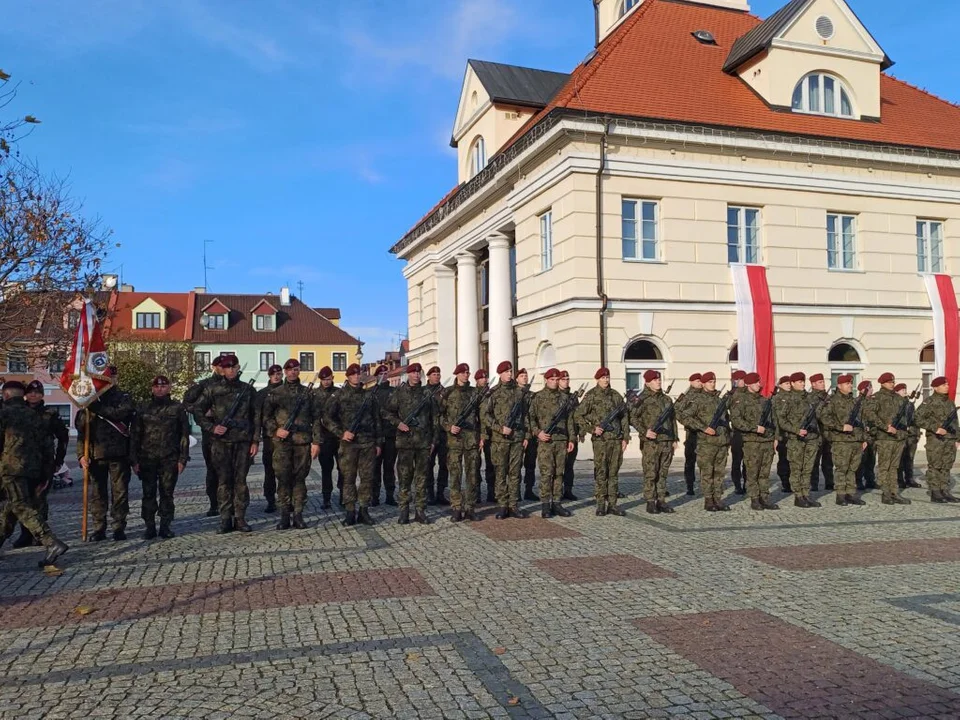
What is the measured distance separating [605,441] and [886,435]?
4523mm

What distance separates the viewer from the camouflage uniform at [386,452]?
435 inches

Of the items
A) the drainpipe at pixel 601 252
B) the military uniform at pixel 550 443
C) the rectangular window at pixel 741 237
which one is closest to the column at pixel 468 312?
the drainpipe at pixel 601 252

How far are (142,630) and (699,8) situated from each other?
25964 millimetres

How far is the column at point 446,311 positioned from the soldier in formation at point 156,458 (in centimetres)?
2123

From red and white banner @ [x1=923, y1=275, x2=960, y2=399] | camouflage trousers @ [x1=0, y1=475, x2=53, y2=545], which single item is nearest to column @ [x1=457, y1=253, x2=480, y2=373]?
red and white banner @ [x1=923, y1=275, x2=960, y2=399]

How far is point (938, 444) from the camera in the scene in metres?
12.2

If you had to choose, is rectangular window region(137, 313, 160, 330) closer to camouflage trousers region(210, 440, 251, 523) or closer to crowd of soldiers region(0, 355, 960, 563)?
crowd of soldiers region(0, 355, 960, 563)

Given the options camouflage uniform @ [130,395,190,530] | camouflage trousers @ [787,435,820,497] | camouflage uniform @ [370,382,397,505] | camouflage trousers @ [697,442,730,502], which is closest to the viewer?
camouflage uniform @ [130,395,190,530]

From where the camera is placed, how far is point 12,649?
522 centimetres

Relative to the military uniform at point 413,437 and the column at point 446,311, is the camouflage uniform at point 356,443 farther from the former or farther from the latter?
the column at point 446,311

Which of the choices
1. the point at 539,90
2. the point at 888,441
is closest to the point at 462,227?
the point at 539,90

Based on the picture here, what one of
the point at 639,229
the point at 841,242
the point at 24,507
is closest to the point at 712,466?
the point at 24,507

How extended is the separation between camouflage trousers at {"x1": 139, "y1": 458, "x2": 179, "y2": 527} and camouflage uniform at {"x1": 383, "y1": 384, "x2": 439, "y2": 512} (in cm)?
266

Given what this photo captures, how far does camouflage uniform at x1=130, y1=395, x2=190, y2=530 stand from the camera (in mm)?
9508
